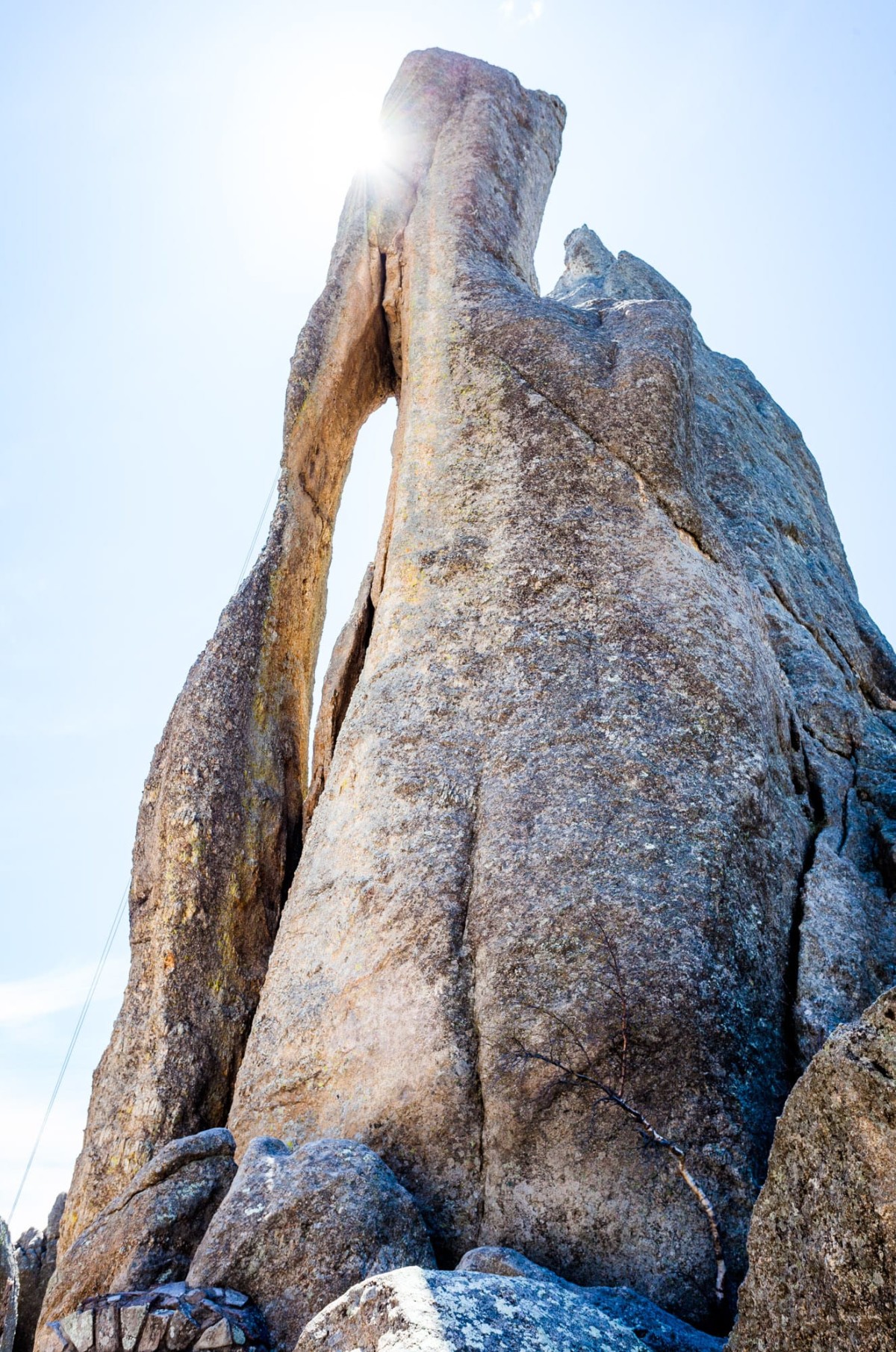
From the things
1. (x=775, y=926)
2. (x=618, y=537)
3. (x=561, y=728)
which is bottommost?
(x=775, y=926)

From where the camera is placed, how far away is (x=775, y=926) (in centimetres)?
737

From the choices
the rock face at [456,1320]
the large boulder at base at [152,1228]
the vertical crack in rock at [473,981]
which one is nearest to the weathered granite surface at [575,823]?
the vertical crack in rock at [473,981]

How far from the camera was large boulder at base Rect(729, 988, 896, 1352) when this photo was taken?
358cm

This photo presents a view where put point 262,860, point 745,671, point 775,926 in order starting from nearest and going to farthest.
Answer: point 775,926 < point 745,671 < point 262,860

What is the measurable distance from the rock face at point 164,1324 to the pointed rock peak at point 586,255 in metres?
17.7

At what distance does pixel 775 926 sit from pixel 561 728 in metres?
2.04

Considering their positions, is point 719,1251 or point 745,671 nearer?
point 719,1251

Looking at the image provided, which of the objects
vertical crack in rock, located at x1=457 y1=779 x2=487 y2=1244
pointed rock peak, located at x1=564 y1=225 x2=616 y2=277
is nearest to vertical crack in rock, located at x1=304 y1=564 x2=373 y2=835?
vertical crack in rock, located at x1=457 y1=779 x2=487 y2=1244

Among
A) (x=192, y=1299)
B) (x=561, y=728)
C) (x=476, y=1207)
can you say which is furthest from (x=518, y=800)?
(x=192, y=1299)

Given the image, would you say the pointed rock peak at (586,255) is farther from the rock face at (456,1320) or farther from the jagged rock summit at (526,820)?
the rock face at (456,1320)

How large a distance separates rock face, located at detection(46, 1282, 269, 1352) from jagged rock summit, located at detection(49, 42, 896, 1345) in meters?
1.42

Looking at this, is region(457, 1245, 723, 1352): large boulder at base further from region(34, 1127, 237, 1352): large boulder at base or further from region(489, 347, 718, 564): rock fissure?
region(489, 347, 718, 564): rock fissure

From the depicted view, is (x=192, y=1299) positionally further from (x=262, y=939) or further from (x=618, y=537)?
(x=618, y=537)

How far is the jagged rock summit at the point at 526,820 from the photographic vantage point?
20.6 ft
